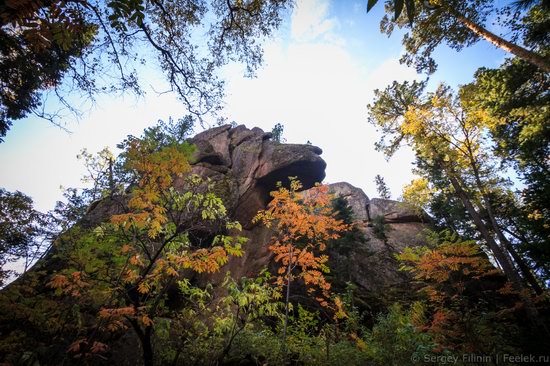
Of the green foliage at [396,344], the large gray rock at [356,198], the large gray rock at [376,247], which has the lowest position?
the green foliage at [396,344]

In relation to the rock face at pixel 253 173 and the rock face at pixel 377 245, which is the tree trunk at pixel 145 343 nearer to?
the rock face at pixel 253 173

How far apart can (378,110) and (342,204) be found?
22.4 feet

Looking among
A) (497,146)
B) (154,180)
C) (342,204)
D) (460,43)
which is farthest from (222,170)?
(497,146)

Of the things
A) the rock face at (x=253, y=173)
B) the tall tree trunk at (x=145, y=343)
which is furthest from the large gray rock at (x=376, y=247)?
the tall tree trunk at (x=145, y=343)

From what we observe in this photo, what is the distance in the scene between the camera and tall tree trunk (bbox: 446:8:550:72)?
6.90 meters

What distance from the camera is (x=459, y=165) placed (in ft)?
40.2

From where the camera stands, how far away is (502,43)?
787 centimetres

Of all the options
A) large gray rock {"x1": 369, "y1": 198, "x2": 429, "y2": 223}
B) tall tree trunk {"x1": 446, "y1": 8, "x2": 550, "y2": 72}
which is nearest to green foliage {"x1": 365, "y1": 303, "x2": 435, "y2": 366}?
tall tree trunk {"x1": 446, "y1": 8, "x2": 550, "y2": 72}

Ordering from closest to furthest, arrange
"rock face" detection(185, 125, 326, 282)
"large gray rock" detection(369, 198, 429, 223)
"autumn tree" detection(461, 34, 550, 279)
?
"autumn tree" detection(461, 34, 550, 279)
"rock face" detection(185, 125, 326, 282)
"large gray rock" detection(369, 198, 429, 223)

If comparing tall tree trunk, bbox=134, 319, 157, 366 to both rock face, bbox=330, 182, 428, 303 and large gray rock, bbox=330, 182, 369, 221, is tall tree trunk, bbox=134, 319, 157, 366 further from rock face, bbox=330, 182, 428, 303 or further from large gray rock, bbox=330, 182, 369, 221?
A: large gray rock, bbox=330, 182, 369, 221

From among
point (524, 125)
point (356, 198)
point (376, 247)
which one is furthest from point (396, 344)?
point (356, 198)

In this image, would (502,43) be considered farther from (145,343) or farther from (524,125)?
(145,343)

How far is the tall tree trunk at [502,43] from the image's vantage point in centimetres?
690

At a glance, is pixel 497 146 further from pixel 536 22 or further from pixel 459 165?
pixel 536 22
